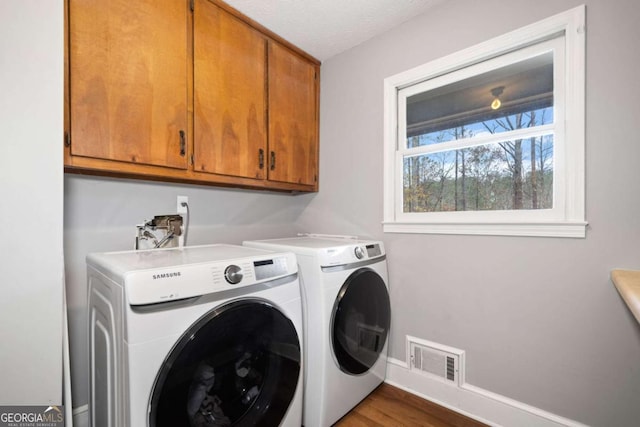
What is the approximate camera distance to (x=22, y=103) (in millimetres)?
1019

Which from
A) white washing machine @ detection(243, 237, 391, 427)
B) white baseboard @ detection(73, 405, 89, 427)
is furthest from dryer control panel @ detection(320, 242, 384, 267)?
white baseboard @ detection(73, 405, 89, 427)

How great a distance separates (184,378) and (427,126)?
1.84m

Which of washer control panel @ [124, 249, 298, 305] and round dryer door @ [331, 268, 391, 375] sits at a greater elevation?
washer control panel @ [124, 249, 298, 305]

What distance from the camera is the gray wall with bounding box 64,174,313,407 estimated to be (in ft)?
A: 4.62

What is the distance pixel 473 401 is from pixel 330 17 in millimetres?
2361

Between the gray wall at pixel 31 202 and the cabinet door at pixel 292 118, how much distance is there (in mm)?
1111

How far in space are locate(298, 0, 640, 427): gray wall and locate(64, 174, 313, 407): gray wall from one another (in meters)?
1.00

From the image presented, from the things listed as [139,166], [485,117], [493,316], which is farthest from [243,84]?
[493,316]

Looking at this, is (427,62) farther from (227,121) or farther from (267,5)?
(227,121)

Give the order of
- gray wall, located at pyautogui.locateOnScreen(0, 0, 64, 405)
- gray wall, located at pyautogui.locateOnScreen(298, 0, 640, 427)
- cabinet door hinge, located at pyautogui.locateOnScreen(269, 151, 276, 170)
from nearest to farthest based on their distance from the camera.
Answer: gray wall, located at pyautogui.locateOnScreen(0, 0, 64, 405), gray wall, located at pyautogui.locateOnScreen(298, 0, 640, 427), cabinet door hinge, located at pyautogui.locateOnScreen(269, 151, 276, 170)

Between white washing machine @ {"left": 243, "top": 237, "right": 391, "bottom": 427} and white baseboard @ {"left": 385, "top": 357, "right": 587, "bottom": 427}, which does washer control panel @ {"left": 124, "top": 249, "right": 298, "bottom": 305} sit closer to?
white washing machine @ {"left": 243, "top": 237, "right": 391, "bottom": 427}

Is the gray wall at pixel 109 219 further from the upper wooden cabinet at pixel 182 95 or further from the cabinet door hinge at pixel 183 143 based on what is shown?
the cabinet door hinge at pixel 183 143

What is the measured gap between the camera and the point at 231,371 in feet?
3.59

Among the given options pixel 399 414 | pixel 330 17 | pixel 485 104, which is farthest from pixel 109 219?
pixel 485 104
